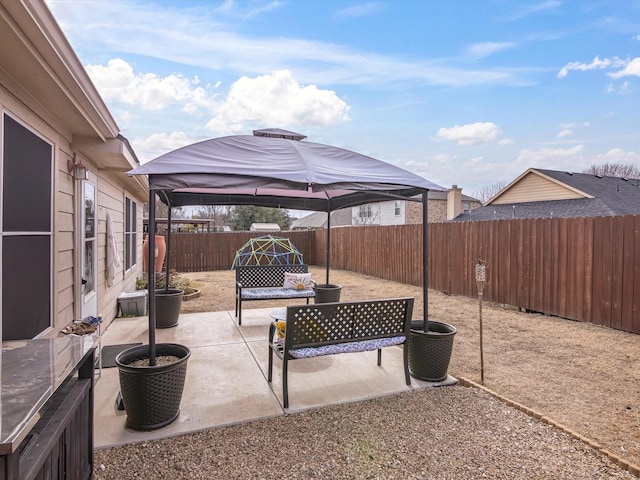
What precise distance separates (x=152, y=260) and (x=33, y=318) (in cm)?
97

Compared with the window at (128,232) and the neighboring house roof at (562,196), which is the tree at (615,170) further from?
the window at (128,232)

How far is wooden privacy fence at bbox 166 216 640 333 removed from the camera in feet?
17.4

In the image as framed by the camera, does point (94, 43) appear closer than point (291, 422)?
No

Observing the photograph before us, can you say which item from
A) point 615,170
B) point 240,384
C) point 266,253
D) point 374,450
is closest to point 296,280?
point 240,384

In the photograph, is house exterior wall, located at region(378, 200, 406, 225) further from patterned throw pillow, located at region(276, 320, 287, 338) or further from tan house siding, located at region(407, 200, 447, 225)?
patterned throw pillow, located at region(276, 320, 287, 338)

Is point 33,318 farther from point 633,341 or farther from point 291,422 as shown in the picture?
point 633,341

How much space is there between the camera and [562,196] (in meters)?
16.4

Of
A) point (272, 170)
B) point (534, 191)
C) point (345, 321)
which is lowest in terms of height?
point (345, 321)

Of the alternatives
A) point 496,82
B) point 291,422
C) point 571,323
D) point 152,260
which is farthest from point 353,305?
point 496,82

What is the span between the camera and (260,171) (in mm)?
3041

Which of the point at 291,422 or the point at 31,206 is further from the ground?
the point at 31,206

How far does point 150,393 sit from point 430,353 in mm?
2329

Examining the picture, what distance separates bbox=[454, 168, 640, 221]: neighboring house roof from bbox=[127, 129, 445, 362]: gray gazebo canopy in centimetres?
1287

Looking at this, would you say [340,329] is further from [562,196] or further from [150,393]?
[562,196]
